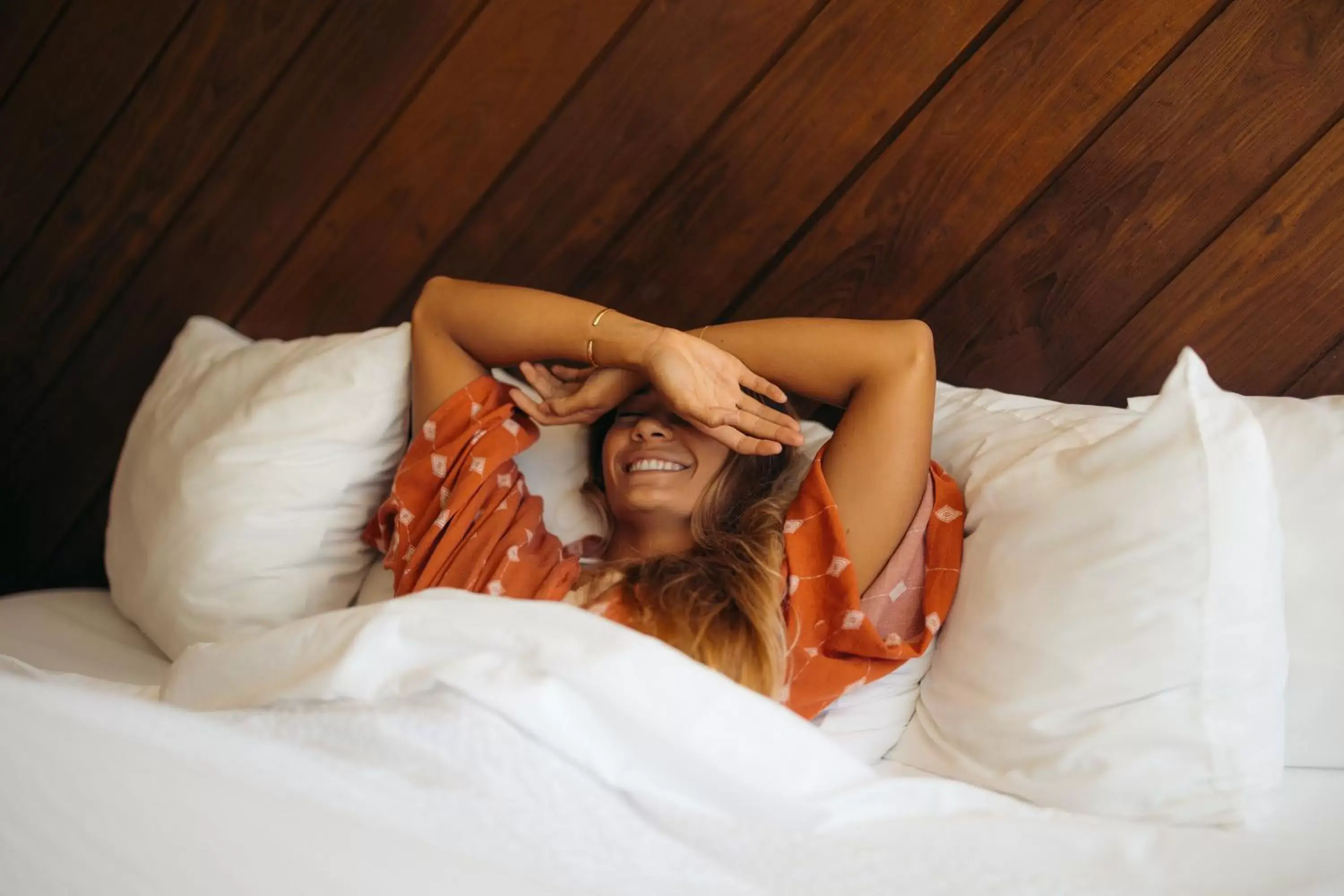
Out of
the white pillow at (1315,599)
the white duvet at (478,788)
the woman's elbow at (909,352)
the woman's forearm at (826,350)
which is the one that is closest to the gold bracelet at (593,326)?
the woman's forearm at (826,350)

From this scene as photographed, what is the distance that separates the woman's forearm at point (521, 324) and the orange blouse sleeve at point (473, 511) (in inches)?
2.1

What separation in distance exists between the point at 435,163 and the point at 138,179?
481mm

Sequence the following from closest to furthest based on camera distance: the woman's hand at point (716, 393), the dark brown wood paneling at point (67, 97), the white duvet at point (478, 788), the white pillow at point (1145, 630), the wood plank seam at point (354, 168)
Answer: the white duvet at point (478, 788), the white pillow at point (1145, 630), the woman's hand at point (716, 393), the wood plank seam at point (354, 168), the dark brown wood paneling at point (67, 97)

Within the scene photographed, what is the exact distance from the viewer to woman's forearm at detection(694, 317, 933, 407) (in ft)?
3.43

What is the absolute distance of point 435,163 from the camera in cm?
135

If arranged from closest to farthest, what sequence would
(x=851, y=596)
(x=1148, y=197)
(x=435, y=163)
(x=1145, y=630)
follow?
(x=1145, y=630)
(x=851, y=596)
(x=1148, y=197)
(x=435, y=163)

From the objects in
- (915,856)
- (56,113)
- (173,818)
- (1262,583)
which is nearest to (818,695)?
(915,856)

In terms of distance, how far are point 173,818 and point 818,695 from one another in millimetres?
590

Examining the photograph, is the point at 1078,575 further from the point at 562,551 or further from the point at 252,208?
the point at 252,208

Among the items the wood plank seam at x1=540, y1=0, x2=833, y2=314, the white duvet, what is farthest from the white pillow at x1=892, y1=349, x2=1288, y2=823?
the wood plank seam at x1=540, y1=0, x2=833, y2=314

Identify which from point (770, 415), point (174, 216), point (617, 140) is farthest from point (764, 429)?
point (174, 216)

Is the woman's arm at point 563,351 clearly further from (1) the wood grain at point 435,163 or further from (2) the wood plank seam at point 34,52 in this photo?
(2) the wood plank seam at point 34,52

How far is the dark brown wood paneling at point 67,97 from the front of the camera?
1420 millimetres

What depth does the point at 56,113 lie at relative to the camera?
1.48 m
